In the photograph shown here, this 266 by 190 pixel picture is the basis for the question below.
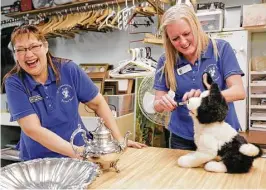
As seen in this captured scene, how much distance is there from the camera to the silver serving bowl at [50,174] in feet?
3.04

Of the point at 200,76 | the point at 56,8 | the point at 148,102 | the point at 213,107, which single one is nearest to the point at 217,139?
the point at 213,107

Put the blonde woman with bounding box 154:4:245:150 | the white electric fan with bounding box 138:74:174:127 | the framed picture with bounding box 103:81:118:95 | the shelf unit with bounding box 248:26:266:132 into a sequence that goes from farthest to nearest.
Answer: the framed picture with bounding box 103:81:118:95, the shelf unit with bounding box 248:26:266:132, the white electric fan with bounding box 138:74:174:127, the blonde woman with bounding box 154:4:245:150

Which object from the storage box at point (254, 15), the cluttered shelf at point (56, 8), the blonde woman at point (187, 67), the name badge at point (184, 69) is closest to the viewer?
the blonde woman at point (187, 67)

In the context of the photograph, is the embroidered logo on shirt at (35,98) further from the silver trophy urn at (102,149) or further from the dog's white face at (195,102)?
the dog's white face at (195,102)

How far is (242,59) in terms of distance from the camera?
2.43 meters

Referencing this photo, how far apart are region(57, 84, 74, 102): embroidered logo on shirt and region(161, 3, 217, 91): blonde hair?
0.48m

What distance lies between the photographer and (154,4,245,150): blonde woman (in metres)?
1.21

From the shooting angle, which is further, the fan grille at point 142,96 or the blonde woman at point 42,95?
the fan grille at point 142,96

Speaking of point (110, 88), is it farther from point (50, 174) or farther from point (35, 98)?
point (50, 174)

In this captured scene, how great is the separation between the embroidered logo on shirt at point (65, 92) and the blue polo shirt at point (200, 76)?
444mm

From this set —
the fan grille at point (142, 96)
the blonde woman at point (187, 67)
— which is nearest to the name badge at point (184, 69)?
the blonde woman at point (187, 67)

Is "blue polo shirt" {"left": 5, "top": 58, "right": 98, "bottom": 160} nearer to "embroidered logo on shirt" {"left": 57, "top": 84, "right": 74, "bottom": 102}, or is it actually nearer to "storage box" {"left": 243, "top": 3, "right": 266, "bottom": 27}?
"embroidered logo on shirt" {"left": 57, "top": 84, "right": 74, "bottom": 102}

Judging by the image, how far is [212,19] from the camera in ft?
8.18

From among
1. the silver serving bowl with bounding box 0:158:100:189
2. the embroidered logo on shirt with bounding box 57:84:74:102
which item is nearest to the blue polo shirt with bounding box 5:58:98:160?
the embroidered logo on shirt with bounding box 57:84:74:102
